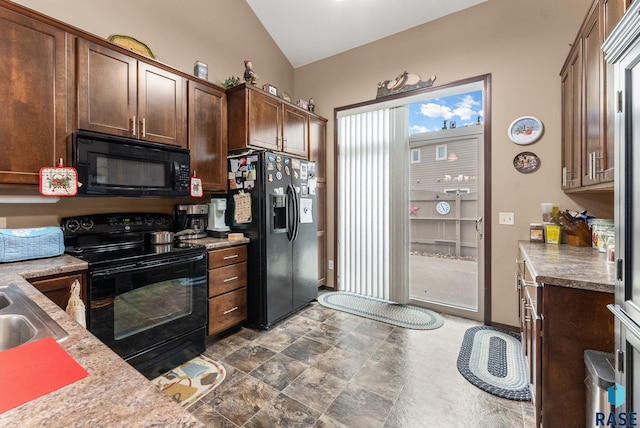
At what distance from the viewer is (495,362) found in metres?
2.18

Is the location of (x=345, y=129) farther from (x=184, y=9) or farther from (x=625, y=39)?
(x=625, y=39)

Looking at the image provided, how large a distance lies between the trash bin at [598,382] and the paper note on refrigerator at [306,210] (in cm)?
242

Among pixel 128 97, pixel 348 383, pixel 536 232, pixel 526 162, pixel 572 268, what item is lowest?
pixel 348 383

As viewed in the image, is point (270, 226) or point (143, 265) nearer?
point (143, 265)

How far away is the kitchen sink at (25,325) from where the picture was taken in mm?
813

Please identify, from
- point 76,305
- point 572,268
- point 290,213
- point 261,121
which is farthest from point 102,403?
point 261,121

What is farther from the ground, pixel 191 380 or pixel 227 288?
pixel 227 288

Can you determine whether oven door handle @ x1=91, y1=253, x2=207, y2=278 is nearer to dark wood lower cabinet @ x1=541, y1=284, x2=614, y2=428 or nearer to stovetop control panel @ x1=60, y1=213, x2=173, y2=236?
stovetop control panel @ x1=60, y1=213, x2=173, y2=236

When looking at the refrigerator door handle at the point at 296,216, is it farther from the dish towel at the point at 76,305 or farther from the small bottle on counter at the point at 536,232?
the small bottle on counter at the point at 536,232

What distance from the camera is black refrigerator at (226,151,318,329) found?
8.84ft

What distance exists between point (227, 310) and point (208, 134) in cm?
164

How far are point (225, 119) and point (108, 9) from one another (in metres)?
1.19

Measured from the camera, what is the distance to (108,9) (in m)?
2.34

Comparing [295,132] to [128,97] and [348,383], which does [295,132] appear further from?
[348,383]
